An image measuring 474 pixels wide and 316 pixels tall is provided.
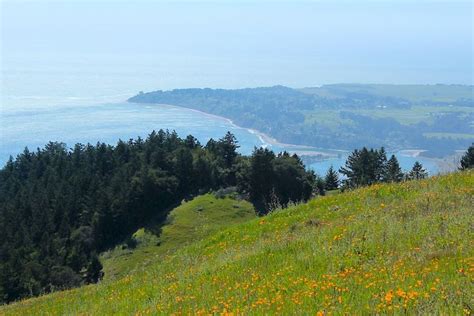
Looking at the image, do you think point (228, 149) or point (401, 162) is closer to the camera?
point (228, 149)

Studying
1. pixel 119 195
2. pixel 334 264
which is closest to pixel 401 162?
pixel 119 195

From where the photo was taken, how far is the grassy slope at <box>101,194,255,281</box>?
2196 inches

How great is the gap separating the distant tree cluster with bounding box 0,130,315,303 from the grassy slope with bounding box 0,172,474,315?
1588 inches

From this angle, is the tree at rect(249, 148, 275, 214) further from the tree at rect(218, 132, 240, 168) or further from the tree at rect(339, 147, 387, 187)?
the tree at rect(339, 147, 387, 187)

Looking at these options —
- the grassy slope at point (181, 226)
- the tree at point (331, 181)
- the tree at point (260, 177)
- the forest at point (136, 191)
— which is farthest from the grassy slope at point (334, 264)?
the tree at point (331, 181)

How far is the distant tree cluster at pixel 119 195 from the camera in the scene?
60094 millimetres

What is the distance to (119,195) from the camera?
67875 millimetres

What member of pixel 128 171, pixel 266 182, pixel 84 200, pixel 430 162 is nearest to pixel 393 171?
pixel 266 182

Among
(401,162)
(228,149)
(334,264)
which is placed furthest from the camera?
(401,162)

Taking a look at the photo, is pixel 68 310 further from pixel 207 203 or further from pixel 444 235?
pixel 207 203

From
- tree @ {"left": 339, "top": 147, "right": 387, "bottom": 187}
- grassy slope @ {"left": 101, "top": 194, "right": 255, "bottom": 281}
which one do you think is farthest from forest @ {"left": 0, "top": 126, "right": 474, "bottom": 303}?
grassy slope @ {"left": 101, "top": 194, "right": 255, "bottom": 281}

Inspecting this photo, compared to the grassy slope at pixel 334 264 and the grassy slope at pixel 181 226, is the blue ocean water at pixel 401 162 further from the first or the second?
the grassy slope at pixel 334 264

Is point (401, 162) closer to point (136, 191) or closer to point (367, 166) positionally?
point (367, 166)

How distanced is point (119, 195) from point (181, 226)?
483 inches
